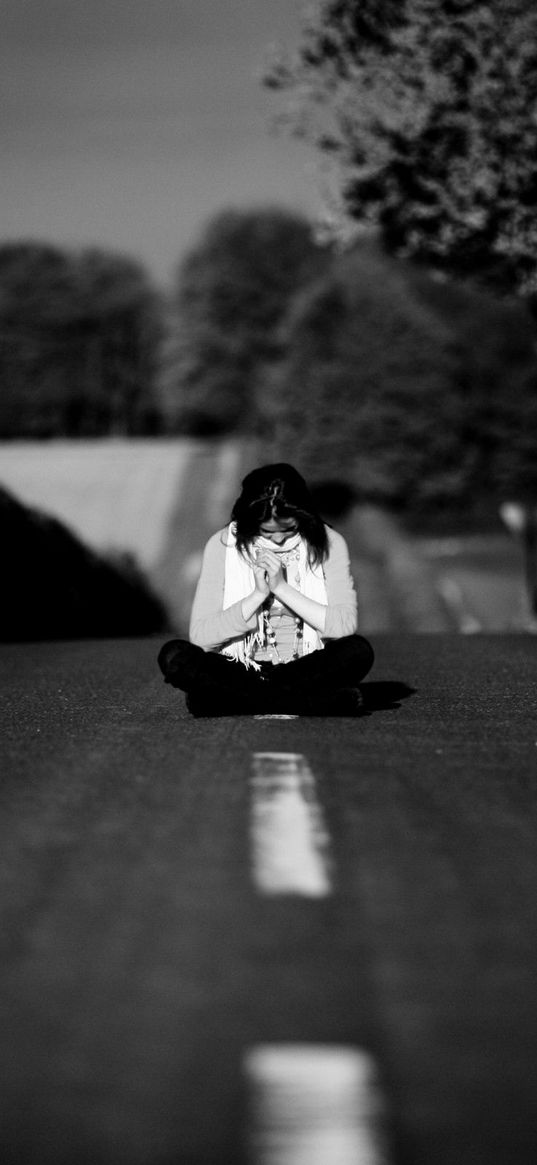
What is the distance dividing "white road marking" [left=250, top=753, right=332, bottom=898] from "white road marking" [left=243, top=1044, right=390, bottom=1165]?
1.41 m

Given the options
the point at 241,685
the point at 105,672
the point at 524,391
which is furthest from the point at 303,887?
the point at 524,391

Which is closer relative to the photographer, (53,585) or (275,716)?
(275,716)

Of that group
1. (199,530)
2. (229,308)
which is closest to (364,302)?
(199,530)

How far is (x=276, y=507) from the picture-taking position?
30.6 feet

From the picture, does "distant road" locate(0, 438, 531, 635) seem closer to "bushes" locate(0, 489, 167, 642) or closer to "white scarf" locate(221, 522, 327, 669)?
"bushes" locate(0, 489, 167, 642)

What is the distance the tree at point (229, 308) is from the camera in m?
96.2

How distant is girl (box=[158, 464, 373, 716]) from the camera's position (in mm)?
9328

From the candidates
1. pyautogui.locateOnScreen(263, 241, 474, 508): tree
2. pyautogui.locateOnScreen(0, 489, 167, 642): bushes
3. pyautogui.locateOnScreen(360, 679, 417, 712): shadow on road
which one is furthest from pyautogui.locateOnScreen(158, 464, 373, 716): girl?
pyautogui.locateOnScreen(263, 241, 474, 508): tree

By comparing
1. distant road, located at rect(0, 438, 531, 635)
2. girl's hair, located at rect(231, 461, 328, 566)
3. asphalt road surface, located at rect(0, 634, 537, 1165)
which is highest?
girl's hair, located at rect(231, 461, 328, 566)

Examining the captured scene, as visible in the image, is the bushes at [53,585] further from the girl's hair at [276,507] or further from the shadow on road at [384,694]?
the girl's hair at [276,507]

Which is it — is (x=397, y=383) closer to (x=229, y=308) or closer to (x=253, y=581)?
(x=229, y=308)

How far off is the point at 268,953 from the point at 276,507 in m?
5.13

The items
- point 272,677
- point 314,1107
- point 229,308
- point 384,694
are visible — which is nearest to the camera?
point 314,1107

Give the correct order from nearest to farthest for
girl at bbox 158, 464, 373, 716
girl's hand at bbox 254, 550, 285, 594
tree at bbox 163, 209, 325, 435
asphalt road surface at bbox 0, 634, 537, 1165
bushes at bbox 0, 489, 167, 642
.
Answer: asphalt road surface at bbox 0, 634, 537, 1165, girl's hand at bbox 254, 550, 285, 594, girl at bbox 158, 464, 373, 716, bushes at bbox 0, 489, 167, 642, tree at bbox 163, 209, 325, 435
